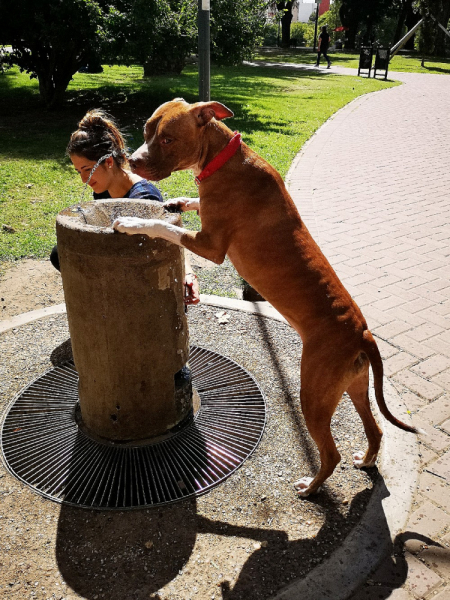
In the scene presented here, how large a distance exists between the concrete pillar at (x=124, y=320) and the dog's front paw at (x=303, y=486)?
99cm

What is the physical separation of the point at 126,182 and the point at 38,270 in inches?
99.7

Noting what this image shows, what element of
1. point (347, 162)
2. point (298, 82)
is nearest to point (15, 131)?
point (347, 162)

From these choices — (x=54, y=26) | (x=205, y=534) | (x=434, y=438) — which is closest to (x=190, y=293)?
(x=205, y=534)

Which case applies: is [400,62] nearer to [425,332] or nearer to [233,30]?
[233,30]

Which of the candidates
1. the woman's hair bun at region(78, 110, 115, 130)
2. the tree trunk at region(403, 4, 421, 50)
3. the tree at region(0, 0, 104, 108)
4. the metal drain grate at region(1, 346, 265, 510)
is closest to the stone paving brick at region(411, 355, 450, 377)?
the metal drain grate at region(1, 346, 265, 510)

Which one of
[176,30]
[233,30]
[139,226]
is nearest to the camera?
[139,226]

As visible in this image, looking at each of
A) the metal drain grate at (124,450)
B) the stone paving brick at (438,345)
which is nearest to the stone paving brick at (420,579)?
the metal drain grate at (124,450)

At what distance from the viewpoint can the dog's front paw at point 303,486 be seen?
10.1ft

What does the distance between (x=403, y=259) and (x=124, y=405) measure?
14.3 feet

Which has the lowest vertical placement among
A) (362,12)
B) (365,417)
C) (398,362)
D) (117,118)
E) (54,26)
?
(398,362)

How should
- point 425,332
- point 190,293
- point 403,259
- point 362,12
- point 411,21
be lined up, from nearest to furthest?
point 190,293 < point 425,332 < point 403,259 < point 362,12 < point 411,21

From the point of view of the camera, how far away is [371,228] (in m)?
7.52

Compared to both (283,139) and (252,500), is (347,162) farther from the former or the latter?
(252,500)

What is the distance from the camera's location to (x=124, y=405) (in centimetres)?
341
